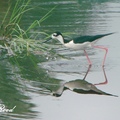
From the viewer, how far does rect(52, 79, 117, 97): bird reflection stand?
30.0 ft

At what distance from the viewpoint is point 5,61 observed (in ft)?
37.2

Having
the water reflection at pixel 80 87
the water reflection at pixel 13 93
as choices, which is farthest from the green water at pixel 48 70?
the water reflection at pixel 80 87

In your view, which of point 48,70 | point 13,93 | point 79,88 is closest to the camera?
point 13,93

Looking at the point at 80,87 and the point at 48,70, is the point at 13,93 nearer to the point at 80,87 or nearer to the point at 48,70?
the point at 80,87

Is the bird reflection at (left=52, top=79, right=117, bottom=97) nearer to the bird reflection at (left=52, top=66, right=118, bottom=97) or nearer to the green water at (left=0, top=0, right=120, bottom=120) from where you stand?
the bird reflection at (left=52, top=66, right=118, bottom=97)

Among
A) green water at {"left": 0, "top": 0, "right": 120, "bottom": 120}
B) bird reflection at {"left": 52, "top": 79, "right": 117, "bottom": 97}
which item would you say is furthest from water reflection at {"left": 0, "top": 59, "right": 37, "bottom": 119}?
Answer: bird reflection at {"left": 52, "top": 79, "right": 117, "bottom": 97}

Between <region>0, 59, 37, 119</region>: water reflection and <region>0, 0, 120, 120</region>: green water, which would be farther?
<region>0, 0, 120, 120</region>: green water

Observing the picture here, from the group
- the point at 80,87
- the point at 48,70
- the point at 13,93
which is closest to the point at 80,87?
the point at 80,87

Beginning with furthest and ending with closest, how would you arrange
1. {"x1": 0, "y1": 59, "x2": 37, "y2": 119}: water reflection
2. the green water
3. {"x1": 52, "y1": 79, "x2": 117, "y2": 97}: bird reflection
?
{"x1": 52, "y1": 79, "x2": 117, "y2": 97}: bird reflection < the green water < {"x1": 0, "y1": 59, "x2": 37, "y2": 119}: water reflection

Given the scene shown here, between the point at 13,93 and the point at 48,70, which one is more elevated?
the point at 13,93

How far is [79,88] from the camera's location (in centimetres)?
939

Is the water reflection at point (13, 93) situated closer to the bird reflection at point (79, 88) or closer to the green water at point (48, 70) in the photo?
the green water at point (48, 70)

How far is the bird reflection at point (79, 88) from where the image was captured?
9.15 m

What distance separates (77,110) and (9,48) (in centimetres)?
415
